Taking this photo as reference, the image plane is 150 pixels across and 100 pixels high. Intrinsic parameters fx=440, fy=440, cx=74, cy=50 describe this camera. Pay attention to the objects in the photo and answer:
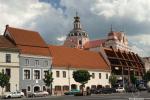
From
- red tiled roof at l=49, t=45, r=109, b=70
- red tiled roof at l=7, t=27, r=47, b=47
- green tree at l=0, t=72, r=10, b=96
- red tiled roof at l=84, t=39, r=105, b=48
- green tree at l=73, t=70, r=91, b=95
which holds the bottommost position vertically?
green tree at l=0, t=72, r=10, b=96

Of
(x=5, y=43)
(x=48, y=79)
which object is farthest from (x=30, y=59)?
(x=5, y=43)

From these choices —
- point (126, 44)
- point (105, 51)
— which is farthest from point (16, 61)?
point (126, 44)

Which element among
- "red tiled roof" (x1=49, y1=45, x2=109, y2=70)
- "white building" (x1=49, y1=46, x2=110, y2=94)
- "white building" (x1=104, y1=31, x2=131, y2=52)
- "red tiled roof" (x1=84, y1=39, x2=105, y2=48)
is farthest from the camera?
"red tiled roof" (x1=84, y1=39, x2=105, y2=48)

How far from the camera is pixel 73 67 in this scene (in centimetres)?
11331

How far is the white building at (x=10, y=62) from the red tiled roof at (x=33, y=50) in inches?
76.0

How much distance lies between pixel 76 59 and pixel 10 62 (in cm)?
2981

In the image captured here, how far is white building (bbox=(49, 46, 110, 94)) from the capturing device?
107 metres

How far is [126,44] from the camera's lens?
195 metres

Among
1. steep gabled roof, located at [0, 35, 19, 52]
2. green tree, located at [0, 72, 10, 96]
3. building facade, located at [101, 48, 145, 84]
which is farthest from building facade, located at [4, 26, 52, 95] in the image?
building facade, located at [101, 48, 145, 84]

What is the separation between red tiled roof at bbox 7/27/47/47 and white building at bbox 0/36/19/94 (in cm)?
310

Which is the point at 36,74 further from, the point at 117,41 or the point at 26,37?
the point at 117,41

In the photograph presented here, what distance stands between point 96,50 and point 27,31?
38.4 meters

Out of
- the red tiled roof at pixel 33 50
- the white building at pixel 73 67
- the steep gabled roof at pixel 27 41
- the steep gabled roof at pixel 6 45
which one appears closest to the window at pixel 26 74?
the steep gabled roof at pixel 27 41

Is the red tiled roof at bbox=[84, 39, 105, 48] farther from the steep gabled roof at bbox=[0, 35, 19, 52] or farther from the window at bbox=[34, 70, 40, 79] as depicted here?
the steep gabled roof at bbox=[0, 35, 19, 52]
